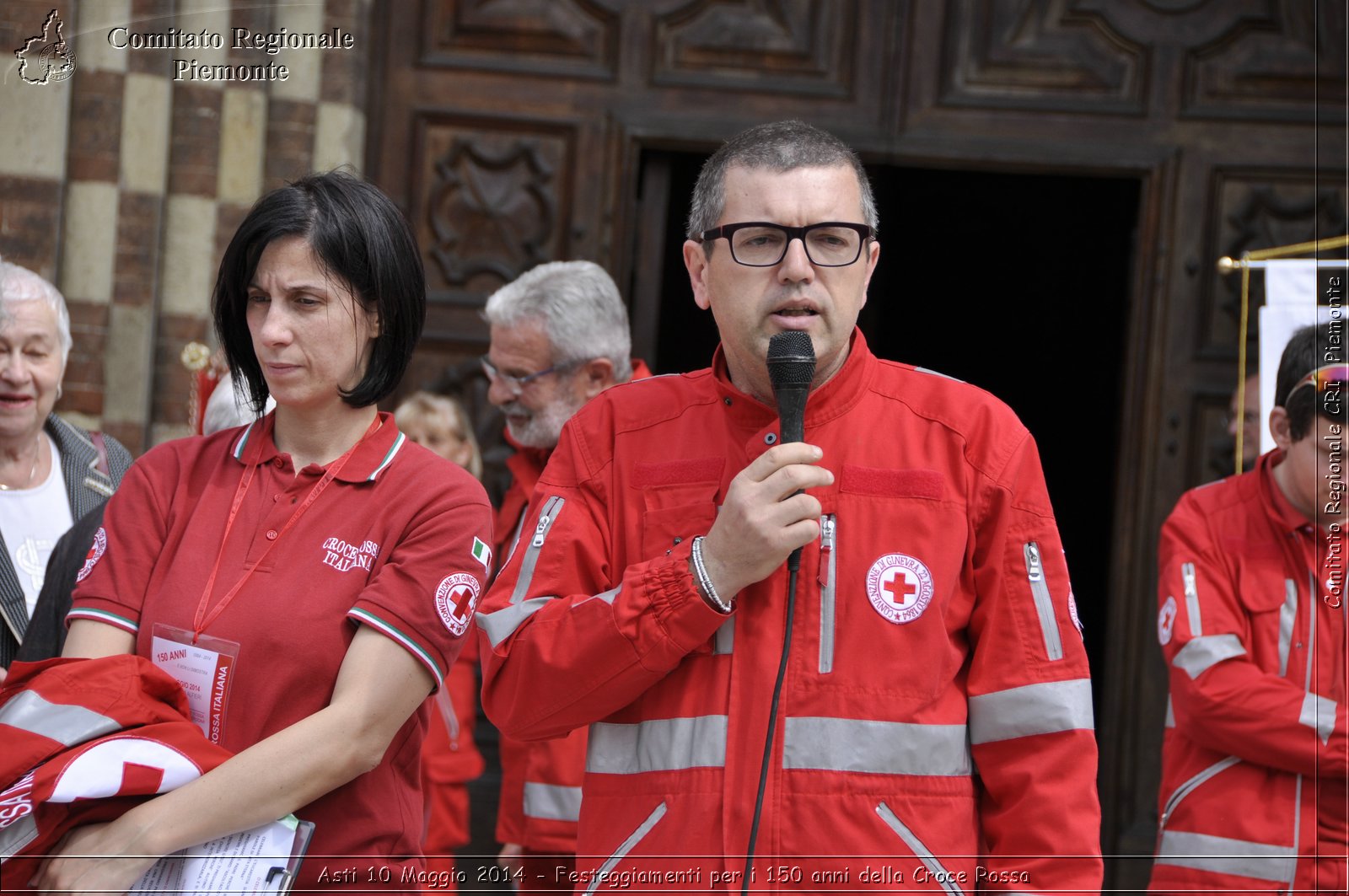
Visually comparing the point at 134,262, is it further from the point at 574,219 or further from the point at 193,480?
the point at 193,480

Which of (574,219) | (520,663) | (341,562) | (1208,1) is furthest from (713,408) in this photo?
(1208,1)

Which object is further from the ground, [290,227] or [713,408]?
[290,227]

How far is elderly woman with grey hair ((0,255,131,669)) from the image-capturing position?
3879 mm

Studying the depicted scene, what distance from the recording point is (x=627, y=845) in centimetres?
235

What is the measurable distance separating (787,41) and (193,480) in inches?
168

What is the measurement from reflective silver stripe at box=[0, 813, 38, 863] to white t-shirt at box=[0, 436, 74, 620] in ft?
4.83

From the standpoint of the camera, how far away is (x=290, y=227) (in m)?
2.81

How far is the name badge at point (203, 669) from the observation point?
8.41 feet

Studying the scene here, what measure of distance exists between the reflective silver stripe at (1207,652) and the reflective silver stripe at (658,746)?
6.62 ft

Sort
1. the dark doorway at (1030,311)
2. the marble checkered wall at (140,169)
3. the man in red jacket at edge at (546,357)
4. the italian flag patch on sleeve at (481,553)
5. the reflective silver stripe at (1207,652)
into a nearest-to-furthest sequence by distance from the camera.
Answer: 1. the italian flag patch on sleeve at (481,553)
2. the reflective silver stripe at (1207,652)
3. the man in red jacket at edge at (546,357)
4. the marble checkered wall at (140,169)
5. the dark doorway at (1030,311)

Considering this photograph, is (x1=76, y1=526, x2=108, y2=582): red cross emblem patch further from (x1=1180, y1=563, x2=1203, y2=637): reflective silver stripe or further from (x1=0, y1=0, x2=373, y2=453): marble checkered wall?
(x1=0, y1=0, x2=373, y2=453): marble checkered wall

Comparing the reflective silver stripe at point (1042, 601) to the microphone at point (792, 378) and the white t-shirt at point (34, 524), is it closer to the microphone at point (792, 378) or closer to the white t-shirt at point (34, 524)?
the microphone at point (792, 378)

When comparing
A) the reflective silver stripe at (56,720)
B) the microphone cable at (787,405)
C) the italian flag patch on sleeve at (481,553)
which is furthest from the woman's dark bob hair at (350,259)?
the microphone cable at (787,405)

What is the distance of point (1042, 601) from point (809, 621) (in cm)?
37
